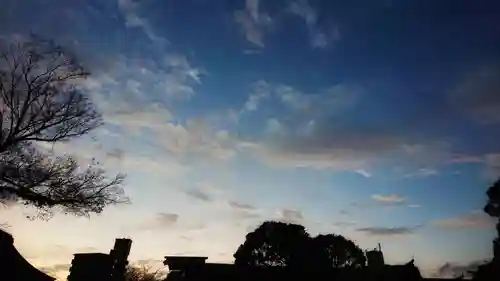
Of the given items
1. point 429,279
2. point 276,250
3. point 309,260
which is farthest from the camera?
point 276,250

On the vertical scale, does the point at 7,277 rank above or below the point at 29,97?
below

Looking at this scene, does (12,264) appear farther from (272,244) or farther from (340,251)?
(340,251)

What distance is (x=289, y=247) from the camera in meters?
41.3

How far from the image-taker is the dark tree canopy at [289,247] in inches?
1578

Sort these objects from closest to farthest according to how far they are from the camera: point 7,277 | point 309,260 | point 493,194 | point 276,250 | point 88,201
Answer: point 88,201, point 7,277, point 493,194, point 309,260, point 276,250

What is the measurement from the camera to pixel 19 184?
1817 centimetres

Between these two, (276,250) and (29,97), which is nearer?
(29,97)

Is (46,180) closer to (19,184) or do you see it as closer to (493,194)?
(19,184)

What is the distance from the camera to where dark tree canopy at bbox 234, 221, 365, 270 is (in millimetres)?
40078

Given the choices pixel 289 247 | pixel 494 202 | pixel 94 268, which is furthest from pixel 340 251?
pixel 94 268

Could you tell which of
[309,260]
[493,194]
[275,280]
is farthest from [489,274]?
[309,260]

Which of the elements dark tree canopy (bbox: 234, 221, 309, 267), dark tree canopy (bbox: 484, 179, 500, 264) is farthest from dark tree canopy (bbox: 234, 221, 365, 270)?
dark tree canopy (bbox: 484, 179, 500, 264)

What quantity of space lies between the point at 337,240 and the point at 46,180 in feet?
104

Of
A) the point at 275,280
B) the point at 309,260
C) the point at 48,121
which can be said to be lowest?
the point at 275,280
